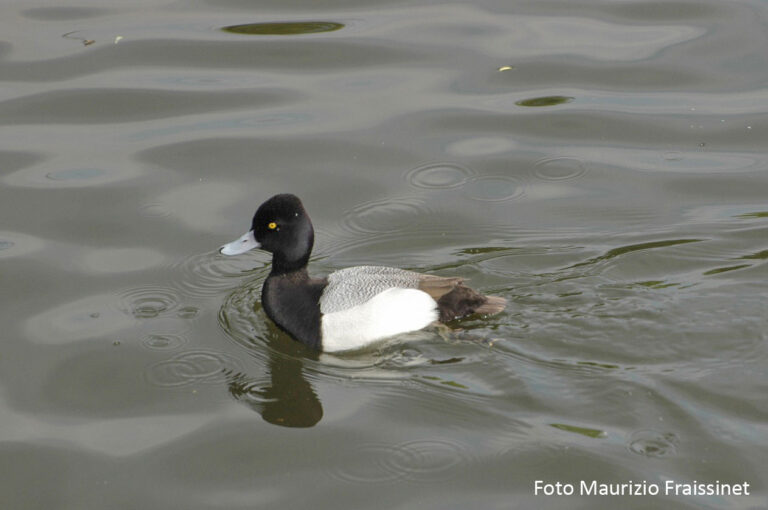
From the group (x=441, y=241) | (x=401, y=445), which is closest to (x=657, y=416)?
(x=401, y=445)

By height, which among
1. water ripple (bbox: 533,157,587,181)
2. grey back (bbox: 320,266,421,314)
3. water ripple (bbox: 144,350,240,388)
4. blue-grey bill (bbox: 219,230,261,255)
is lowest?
water ripple (bbox: 144,350,240,388)

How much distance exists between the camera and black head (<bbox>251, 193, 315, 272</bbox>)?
7.19 meters

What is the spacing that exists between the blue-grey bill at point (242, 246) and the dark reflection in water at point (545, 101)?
3.83m

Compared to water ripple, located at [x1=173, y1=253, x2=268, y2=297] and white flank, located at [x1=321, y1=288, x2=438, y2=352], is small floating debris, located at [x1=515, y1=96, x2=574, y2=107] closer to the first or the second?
water ripple, located at [x1=173, y1=253, x2=268, y2=297]

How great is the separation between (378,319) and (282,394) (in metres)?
0.85

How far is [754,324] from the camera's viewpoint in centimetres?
679

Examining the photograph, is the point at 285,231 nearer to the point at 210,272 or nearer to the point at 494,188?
the point at 210,272

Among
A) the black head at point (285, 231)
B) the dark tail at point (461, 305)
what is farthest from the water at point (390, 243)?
the black head at point (285, 231)

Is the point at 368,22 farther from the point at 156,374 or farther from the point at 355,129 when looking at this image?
the point at 156,374

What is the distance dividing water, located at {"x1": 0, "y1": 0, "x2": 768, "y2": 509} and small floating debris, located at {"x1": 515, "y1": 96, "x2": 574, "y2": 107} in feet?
0.08

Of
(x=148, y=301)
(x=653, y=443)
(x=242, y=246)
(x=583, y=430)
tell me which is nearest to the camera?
(x=653, y=443)

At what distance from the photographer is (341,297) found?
7098 mm

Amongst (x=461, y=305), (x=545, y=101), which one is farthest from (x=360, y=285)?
(x=545, y=101)

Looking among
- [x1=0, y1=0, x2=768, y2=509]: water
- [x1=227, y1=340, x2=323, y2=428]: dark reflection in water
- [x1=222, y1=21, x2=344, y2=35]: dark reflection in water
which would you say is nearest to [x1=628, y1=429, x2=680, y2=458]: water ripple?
[x1=0, y1=0, x2=768, y2=509]: water
